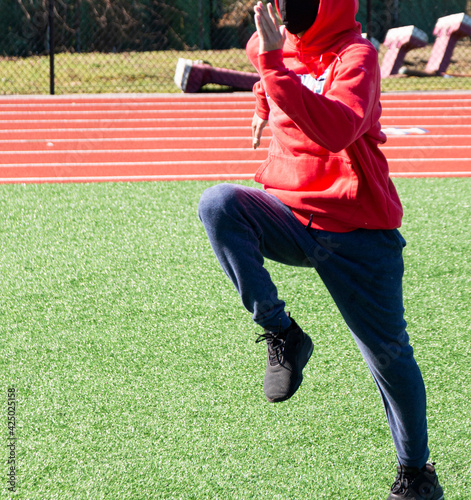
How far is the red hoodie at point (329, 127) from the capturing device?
1.64 m

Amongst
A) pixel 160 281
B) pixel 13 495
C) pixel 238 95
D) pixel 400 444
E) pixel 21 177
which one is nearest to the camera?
pixel 400 444

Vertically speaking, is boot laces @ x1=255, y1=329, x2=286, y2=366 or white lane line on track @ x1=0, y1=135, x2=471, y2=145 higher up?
boot laces @ x1=255, y1=329, x2=286, y2=366

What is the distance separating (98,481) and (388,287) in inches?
45.2

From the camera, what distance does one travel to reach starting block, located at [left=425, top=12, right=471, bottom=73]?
43.0 ft

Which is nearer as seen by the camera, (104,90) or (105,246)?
(105,246)

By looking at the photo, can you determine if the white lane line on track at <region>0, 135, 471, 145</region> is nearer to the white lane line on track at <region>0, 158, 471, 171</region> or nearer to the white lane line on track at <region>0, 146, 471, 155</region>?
the white lane line on track at <region>0, 146, 471, 155</region>

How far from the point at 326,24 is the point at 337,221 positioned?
21.2 inches

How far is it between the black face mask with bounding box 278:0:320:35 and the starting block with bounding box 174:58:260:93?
366 inches

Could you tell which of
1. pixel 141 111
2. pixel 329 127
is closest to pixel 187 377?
pixel 329 127

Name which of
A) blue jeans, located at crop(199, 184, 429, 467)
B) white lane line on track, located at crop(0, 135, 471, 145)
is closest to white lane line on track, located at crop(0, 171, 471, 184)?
white lane line on track, located at crop(0, 135, 471, 145)

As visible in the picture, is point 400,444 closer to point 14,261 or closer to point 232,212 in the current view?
point 232,212

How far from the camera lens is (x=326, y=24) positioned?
181cm

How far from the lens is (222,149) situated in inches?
300

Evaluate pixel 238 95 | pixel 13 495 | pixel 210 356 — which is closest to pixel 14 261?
pixel 210 356
